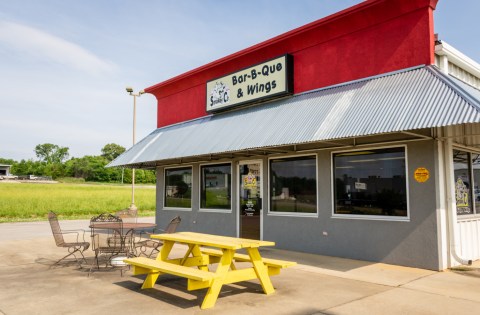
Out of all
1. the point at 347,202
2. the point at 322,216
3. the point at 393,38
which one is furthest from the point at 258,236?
A: the point at 393,38

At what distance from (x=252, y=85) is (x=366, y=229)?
16.9 ft

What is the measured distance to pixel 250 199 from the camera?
11117mm

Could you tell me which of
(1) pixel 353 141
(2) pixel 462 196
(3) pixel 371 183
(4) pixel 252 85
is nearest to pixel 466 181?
(2) pixel 462 196

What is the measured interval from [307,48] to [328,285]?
612 cm

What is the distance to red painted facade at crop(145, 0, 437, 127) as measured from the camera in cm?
792

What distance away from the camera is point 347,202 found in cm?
886

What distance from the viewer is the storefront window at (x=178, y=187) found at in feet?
44.0

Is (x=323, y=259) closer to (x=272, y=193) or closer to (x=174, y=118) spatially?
(x=272, y=193)

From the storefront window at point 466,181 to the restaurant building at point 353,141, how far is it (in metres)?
0.04

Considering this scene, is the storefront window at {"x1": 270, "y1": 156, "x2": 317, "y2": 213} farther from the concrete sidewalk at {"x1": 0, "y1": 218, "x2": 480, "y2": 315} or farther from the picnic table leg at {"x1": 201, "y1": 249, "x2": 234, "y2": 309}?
the picnic table leg at {"x1": 201, "y1": 249, "x2": 234, "y2": 309}

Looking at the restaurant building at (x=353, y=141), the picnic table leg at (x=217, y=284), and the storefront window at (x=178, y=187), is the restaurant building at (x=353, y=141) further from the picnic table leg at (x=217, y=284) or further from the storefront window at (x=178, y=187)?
the picnic table leg at (x=217, y=284)

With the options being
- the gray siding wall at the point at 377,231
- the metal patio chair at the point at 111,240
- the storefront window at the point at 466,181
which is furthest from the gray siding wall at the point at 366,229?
the metal patio chair at the point at 111,240

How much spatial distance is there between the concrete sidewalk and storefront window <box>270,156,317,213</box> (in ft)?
6.17

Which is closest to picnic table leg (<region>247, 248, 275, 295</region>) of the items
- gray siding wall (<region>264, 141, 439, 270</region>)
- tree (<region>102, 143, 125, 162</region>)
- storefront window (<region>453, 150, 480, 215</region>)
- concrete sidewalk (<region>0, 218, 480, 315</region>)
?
concrete sidewalk (<region>0, 218, 480, 315</region>)
